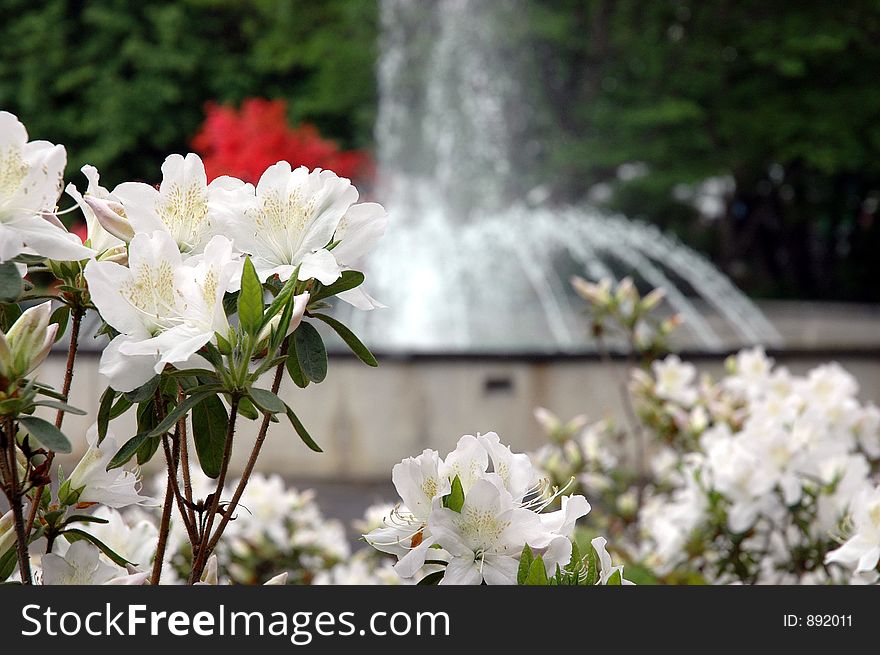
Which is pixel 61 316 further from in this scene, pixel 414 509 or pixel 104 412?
Result: pixel 414 509

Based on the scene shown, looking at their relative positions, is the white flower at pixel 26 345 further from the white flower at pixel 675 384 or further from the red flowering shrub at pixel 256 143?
the red flowering shrub at pixel 256 143

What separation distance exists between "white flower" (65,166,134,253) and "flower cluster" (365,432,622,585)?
26 cm

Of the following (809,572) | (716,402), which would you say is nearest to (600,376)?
(716,402)

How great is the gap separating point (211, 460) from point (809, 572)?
50.8 inches

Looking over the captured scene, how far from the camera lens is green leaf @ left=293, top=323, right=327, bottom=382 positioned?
82 cm

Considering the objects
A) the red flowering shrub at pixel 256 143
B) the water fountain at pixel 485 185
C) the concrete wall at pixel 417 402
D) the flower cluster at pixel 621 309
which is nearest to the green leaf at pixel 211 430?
the flower cluster at pixel 621 309

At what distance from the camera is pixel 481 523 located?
0.77 m

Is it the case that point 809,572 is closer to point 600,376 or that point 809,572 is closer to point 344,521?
point 344,521

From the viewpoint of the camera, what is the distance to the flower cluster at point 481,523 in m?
0.77

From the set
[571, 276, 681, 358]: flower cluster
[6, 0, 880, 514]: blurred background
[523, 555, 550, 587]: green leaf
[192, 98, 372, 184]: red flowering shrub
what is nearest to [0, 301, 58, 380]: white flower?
[523, 555, 550, 587]: green leaf

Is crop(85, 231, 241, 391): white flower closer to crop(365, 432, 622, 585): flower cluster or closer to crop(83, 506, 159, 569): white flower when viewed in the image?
crop(365, 432, 622, 585): flower cluster

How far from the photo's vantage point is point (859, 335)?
37.3 feet

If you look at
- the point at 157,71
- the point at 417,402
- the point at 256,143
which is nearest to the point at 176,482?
the point at 417,402

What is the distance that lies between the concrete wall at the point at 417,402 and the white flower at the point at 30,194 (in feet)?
15.0
